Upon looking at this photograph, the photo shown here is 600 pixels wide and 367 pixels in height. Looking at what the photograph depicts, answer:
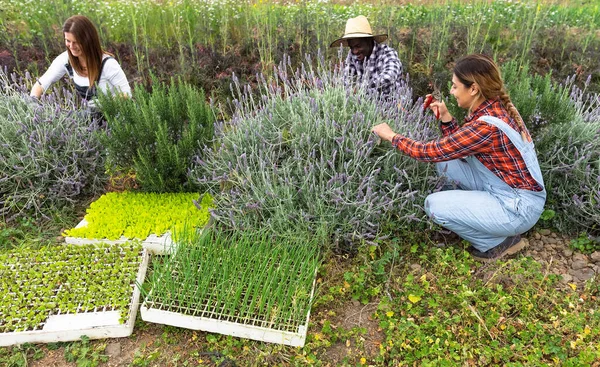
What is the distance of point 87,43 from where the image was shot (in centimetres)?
375

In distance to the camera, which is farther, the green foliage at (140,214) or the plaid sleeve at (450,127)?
the plaid sleeve at (450,127)

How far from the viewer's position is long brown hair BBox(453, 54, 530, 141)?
2596mm

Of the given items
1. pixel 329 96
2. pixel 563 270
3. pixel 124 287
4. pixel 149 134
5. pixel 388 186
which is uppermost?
pixel 329 96

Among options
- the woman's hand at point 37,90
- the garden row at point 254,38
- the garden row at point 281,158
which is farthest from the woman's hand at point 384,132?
the woman's hand at point 37,90

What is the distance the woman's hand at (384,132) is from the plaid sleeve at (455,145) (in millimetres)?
33

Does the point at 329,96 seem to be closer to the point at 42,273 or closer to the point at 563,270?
the point at 563,270

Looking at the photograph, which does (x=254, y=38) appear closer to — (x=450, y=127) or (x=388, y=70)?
(x=388, y=70)

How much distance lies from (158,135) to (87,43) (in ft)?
4.40

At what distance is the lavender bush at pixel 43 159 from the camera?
326cm

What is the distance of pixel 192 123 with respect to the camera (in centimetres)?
321

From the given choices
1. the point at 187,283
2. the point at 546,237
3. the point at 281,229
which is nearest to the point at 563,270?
the point at 546,237

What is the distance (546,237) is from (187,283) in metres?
2.44

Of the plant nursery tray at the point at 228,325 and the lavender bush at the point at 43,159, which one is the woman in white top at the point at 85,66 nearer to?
the lavender bush at the point at 43,159

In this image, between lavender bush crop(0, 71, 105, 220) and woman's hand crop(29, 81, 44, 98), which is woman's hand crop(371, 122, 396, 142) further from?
woman's hand crop(29, 81, 44, 98)
